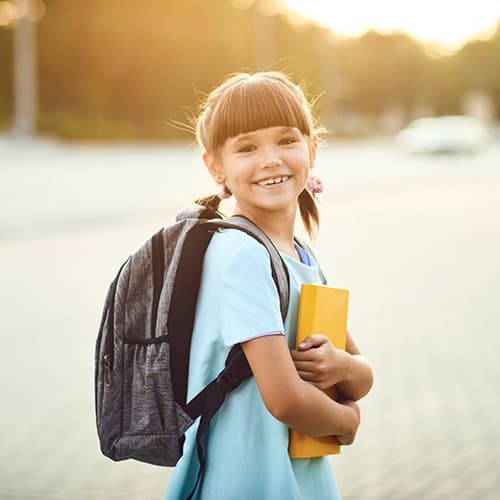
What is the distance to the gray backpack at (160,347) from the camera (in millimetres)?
2084

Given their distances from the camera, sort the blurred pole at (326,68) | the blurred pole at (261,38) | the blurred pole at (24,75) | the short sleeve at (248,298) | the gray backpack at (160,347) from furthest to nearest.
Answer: the blurred pole at (326,68) → the blurred pole at (261,38) → the blurred pole at (24,75) → the gray backpack at (160,347) → the short sleeve at (248,298)


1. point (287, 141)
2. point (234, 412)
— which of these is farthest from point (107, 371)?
point (287, 141)

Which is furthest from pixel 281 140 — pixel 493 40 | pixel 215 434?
pixel 493 40

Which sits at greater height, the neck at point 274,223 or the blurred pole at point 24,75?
the blurred pole at point 24,75

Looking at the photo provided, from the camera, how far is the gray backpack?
2084 mm

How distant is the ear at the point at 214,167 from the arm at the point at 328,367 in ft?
1.36

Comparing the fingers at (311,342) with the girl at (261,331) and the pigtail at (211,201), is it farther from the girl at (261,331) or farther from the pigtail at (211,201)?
the pigtail at (211,201)

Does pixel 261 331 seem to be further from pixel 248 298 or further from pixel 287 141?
pixel 287 141

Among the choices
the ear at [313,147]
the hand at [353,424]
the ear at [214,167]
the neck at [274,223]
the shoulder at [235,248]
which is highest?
the ear at [313,147]

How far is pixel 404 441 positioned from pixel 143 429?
3.19 metres

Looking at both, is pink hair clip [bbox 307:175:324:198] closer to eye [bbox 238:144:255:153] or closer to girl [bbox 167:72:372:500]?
girl [bbox 167:72:372:500]

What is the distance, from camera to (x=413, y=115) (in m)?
110

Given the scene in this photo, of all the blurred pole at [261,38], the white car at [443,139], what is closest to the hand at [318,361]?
the white car at [443,139]

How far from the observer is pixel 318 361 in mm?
2096
